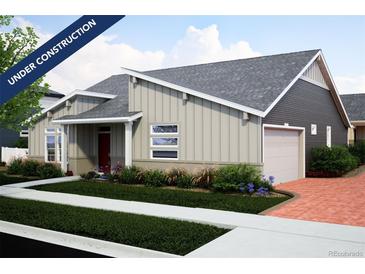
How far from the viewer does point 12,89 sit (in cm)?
966

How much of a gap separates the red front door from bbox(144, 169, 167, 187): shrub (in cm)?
437

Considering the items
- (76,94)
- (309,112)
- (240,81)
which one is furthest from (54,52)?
(309,112)

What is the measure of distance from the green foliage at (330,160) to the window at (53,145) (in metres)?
13.6

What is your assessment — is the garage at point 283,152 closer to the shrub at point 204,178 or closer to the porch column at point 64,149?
the shrub at point 204,178

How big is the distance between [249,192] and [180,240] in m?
5.92

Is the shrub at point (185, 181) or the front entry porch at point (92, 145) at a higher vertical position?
the front entry porch at point (92, 145)

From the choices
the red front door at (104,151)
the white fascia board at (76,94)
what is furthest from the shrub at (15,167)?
the red front door at (104,151)


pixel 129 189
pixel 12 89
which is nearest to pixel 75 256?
pixel 12 89

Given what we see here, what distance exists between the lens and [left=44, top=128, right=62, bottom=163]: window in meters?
20.0

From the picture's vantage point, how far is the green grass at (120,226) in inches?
273

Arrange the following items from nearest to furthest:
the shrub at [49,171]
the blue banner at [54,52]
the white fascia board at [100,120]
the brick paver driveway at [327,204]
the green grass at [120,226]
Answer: the green grass at [120,226] < the brick paver driveway at [327,204] < the blue banner at [54,52] < the white fascia board at [100,120] < the shrub at [49,171]

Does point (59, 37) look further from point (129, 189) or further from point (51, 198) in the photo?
point (129, 189)

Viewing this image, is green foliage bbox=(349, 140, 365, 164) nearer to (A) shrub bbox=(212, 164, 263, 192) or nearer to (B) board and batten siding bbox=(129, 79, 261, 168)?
(B) board and batten siding bbox=(129, 79, 261, 168)

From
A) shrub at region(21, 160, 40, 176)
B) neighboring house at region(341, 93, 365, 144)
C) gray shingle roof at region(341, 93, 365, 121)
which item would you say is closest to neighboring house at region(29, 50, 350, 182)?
shrub at region(21, 160, 40, 176)
